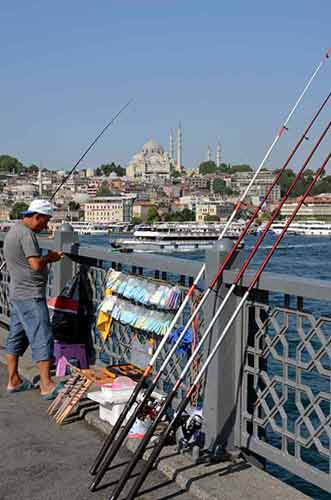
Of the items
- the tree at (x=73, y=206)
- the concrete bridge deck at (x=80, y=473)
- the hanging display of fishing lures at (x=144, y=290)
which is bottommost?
the tree at (x=73, y=206)

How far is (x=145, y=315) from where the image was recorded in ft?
15.7

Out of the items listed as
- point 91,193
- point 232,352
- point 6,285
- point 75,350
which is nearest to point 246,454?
point 232,352

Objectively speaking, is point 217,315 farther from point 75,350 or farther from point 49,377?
point 75,350

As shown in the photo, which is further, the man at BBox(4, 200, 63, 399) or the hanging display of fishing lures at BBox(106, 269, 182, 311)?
the man at BBox(4, 200, 63, 399)

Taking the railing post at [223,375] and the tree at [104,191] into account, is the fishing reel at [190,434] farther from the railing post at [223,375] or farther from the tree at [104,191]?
the tree at [104,191]

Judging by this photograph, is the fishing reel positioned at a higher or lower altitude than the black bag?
lower

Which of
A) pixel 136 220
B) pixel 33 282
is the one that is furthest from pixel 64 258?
pixel 136 220

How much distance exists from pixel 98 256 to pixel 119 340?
2.00ft

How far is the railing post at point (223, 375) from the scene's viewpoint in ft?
12.8

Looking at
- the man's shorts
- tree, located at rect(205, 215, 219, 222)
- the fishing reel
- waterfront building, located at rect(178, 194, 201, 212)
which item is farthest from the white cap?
waterfront building, located at rect(178, 194, 201, 212)

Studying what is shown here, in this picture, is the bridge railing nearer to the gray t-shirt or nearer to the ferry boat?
the gray t-shirt

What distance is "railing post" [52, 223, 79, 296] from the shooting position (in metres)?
6.12

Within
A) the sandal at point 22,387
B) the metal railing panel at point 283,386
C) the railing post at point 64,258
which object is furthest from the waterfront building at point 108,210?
the metal railing panel at point 283,386

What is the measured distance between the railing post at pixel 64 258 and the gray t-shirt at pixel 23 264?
1.03 metres
